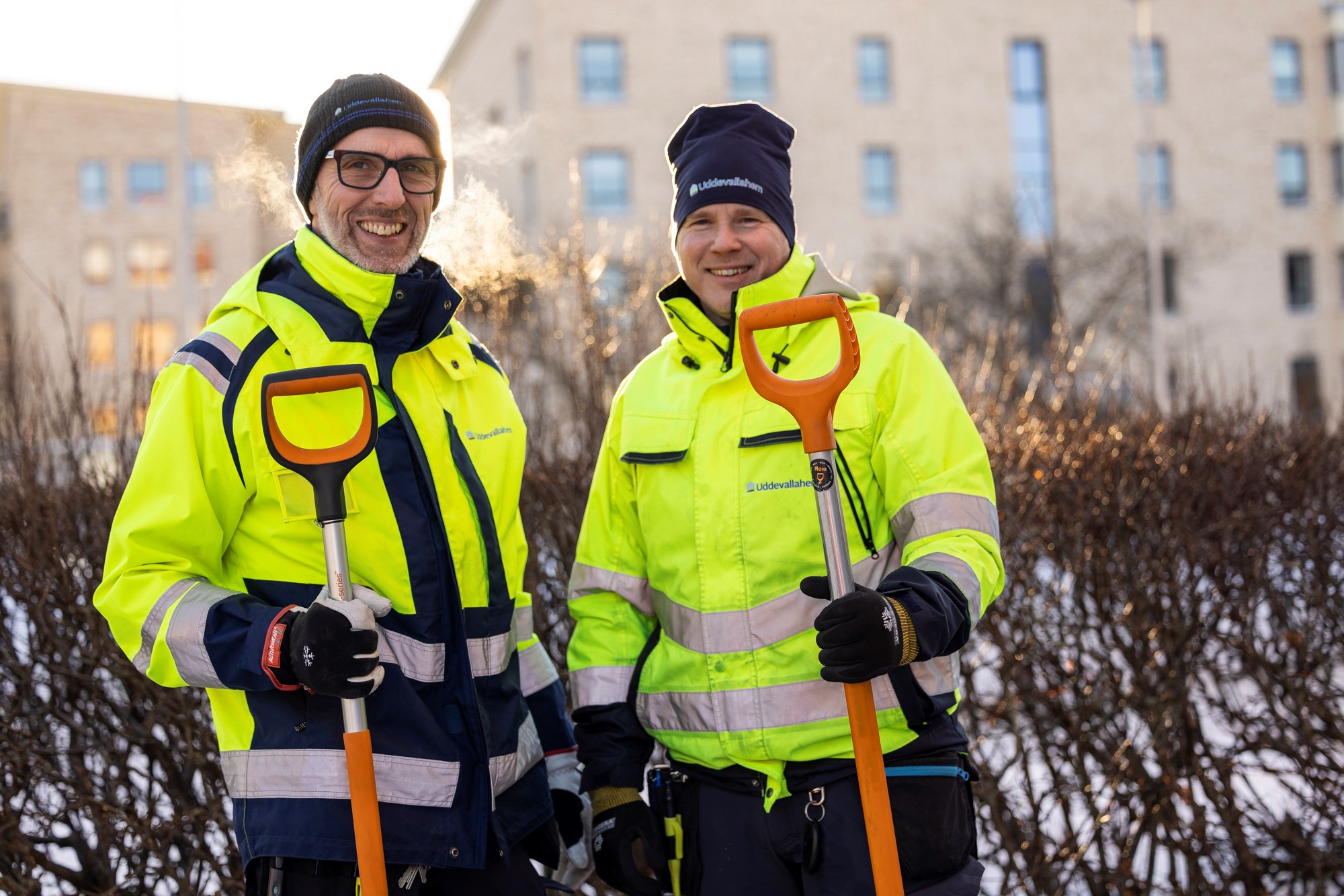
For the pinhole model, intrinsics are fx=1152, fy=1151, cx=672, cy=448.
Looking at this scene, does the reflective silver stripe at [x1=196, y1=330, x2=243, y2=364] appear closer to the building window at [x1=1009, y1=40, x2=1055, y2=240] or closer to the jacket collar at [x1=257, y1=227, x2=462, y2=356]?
the jacket collar at [x1=257, y1=227, x2=462, y2=356]

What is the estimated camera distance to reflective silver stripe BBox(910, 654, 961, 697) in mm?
2201

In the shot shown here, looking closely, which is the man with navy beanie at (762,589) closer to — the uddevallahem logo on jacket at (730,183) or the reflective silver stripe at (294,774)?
the uddevallahem logo on jacket at (730,183)

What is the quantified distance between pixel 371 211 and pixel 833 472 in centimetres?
106

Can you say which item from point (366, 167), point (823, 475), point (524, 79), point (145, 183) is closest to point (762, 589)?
point (823, 475)

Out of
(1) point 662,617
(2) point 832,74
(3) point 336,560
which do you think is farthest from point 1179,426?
(2) point 832,74

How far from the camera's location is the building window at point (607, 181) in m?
25.8

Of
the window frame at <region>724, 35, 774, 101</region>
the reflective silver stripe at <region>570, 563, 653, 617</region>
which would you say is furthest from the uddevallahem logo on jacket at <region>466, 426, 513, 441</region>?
the window frame at <region>724, 35, 774, 101</region>

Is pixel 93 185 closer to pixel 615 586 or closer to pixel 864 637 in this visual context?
pixel 615 586

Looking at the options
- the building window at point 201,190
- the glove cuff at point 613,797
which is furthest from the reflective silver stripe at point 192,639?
the building window at point 201,190

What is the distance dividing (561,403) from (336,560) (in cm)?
295

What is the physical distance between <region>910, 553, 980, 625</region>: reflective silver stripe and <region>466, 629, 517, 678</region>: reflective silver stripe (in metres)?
0.83

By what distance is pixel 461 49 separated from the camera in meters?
29.8

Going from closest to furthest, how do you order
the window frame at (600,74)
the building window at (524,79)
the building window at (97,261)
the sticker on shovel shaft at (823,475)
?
the sticker on shovel shaft at (823,475) < the building window at (524,79) < the window frame at (600,74) < the building window at (97,261)

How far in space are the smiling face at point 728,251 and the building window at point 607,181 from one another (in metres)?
23.7
